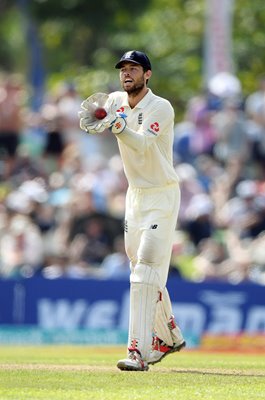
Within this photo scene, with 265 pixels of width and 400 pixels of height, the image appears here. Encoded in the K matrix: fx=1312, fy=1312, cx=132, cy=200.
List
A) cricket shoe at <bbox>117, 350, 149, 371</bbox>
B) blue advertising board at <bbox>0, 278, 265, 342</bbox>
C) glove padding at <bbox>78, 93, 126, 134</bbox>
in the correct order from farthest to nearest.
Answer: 1. blue advertising board at <bbox>0, 278, 265, 342</bbox>
2. cricket shoe at <bbox>117, 350, 149, 371</bbox>
3. glove padding at <bbox>78, 93, 126, 134</bbox>

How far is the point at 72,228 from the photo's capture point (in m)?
17.2

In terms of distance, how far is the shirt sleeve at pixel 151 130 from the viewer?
30.2 feet

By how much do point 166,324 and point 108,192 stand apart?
8236 millimetres

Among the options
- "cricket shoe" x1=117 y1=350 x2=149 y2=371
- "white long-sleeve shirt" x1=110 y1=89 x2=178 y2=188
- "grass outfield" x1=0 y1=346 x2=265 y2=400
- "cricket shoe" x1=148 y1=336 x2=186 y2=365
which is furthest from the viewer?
"cricket shoe" x1=148 y1=336 x2=186 y2=365

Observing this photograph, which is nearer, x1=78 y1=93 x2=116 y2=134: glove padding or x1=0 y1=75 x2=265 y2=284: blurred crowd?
x1=78 y1=93 x2=116 y2=134: glove padding

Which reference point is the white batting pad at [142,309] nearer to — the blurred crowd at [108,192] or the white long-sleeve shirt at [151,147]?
the white long-sleeve shirt at [151,147]

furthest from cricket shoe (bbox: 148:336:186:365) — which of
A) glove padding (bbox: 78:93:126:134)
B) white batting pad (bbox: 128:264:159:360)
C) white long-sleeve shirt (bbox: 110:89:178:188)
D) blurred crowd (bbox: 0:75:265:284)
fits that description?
blurred crowd (bbox: 0:75:265:284)

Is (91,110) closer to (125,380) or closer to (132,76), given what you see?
(132,76)

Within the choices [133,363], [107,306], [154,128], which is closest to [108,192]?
[107,306]

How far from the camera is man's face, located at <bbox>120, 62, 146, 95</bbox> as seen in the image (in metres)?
9.50

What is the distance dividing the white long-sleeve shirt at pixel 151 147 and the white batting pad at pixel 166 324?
909 mm

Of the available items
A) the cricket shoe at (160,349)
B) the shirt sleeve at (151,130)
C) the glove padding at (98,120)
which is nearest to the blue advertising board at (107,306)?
the cricket shoe at (160,349)

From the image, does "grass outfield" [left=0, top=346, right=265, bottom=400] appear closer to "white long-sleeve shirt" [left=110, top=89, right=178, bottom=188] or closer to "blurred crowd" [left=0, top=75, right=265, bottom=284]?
"white long-sleeve shirt" [left=110, top=89, right=178, bottom=188]

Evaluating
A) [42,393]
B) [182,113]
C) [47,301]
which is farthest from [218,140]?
[42,393]
